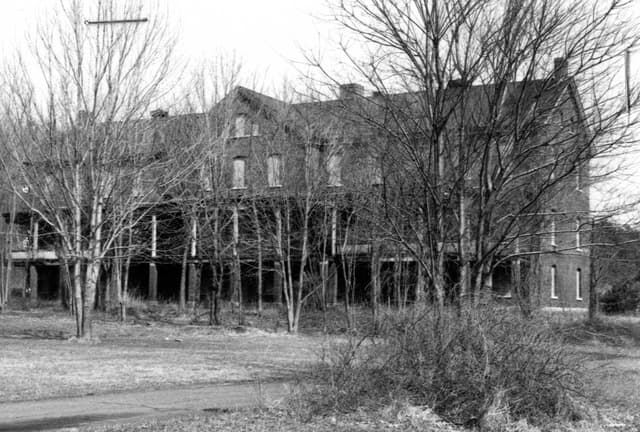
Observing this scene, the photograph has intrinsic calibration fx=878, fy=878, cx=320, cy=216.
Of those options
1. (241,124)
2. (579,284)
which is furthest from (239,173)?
(579,284)

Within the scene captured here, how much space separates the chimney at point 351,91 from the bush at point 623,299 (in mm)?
34829

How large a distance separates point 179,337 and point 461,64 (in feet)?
63.1

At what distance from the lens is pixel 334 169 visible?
3136 cm

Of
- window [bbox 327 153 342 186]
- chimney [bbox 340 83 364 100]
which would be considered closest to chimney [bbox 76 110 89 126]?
window [bbox 327 153 342 186]

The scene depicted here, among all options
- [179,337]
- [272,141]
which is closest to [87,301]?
[179,337]

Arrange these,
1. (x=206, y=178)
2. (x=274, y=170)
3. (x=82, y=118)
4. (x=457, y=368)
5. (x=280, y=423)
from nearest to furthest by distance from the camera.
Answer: (x=280, y=423) < (x=457, y=368) < (x=82, y=118) < (x=274, y=170) < (x=206, y=178)

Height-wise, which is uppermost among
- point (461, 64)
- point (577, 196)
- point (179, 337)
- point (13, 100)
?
point (13, 100)

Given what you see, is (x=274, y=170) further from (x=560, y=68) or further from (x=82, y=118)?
(x=560, y=68)

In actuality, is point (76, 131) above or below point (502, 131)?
above

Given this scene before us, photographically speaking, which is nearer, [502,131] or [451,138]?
[502,131]

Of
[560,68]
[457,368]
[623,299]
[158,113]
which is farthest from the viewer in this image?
[623,299]

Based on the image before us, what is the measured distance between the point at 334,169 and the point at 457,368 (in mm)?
20941

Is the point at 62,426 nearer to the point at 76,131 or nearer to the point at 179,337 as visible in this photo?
the point at 76,131

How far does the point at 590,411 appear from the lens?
A: 36.5ft
